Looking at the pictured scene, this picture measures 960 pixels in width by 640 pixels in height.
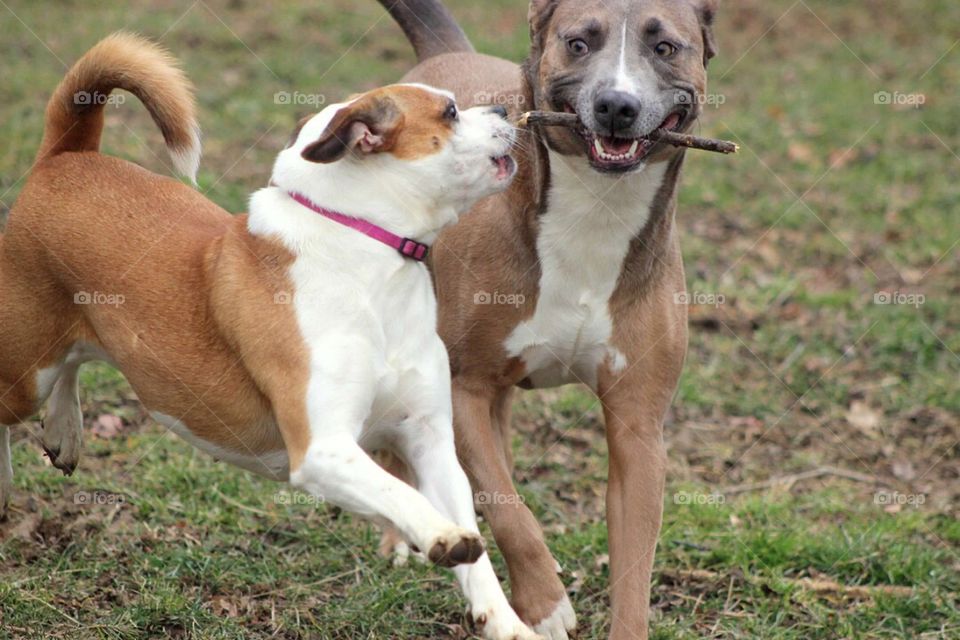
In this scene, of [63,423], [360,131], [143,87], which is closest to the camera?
[360,131]

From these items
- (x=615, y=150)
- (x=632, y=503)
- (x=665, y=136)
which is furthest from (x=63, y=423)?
(x=665, y=136)

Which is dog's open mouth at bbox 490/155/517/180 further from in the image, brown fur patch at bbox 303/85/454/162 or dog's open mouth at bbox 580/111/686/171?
dog's open mouth at bbox 580/111/686/171

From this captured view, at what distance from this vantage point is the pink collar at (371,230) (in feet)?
13.0

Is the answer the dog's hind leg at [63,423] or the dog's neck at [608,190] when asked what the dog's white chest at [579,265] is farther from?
the dog's hind leg at [63,423]

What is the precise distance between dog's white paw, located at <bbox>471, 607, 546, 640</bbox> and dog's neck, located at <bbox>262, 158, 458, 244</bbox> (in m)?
1.09

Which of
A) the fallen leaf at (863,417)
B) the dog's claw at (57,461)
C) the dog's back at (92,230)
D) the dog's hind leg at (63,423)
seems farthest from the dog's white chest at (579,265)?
the fallen leaf at (863,417)

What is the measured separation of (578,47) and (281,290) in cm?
134

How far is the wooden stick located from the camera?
4402 millimetres

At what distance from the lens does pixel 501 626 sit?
12.2 feet

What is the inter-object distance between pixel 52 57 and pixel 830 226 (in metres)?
5.35

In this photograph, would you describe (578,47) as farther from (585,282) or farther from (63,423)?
(63,423)

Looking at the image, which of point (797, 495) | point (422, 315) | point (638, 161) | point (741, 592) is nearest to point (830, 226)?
point (797, 495)

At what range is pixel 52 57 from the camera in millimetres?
9555

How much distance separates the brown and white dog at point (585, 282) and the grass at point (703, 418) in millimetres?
537
